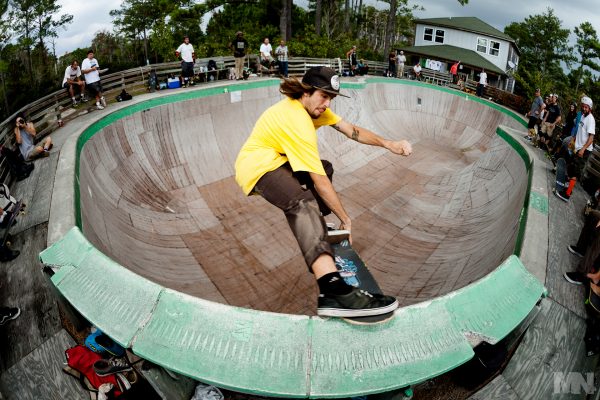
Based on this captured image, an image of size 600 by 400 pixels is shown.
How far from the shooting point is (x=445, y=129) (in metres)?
17.5

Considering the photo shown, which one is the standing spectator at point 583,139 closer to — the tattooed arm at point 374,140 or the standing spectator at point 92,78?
the tattooed arm at point 374,140

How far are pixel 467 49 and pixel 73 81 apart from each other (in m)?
33.4

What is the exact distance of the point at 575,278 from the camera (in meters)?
5.00

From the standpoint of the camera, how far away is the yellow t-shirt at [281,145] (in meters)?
3.26

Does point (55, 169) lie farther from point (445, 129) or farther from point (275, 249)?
point (445, 129)

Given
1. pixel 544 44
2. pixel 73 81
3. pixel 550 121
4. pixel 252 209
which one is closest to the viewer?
pixel 252 209

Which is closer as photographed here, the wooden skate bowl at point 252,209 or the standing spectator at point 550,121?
the wooden skate bowl at point 252,209

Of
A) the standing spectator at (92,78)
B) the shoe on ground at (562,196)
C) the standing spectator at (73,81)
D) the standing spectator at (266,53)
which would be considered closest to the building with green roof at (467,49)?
the standing spectator at (266,53)

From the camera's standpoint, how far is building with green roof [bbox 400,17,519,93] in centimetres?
3225

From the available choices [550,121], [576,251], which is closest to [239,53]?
[550,121]

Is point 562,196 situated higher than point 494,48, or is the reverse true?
point 494,48

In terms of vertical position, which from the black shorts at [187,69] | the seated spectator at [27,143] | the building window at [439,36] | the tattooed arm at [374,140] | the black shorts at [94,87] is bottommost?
the seated spectator at [27,143]

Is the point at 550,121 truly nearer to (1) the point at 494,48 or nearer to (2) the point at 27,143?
(2) the point at 27,143

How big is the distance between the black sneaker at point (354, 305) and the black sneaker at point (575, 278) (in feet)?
10.9
